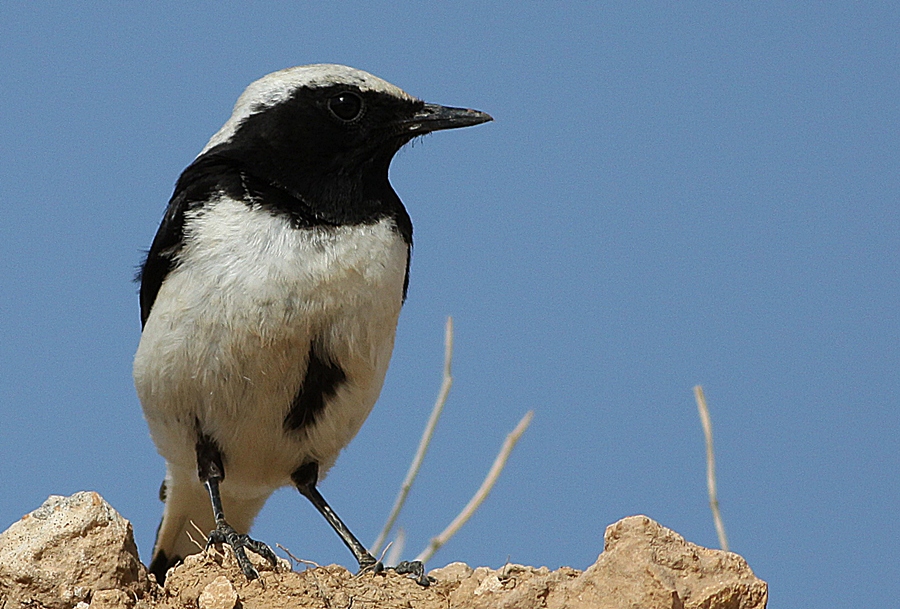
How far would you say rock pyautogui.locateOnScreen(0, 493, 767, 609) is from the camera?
4543 millimetres

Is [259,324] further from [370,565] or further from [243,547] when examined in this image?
[370,565]

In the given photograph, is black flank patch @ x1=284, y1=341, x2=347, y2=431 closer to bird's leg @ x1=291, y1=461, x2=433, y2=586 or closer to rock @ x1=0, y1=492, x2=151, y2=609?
bird's leg @ x1=291, y1=461, x2=433, y2=586

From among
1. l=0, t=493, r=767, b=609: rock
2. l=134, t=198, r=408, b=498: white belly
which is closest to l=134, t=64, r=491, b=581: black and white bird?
l=134, t=198, r=408, b=498: white belly

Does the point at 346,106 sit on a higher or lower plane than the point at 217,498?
higher

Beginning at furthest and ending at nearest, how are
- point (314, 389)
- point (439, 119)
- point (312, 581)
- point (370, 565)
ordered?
point (439, 119), point (314, 389), point (370, 565), point (312, 581)

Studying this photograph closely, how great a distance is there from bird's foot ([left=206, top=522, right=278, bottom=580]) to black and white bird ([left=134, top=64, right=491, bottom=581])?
0.5 inches

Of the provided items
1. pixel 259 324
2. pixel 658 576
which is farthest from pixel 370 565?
pixel 658 576

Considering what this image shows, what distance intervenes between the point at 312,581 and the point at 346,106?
240 centimetres

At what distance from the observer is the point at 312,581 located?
4.83 m

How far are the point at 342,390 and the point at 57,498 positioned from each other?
5.14ft

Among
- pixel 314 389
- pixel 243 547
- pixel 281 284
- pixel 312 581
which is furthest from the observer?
pixel 314 389

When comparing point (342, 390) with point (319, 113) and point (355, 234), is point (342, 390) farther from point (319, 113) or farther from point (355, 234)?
point (319, 113)

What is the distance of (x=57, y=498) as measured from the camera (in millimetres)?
4855

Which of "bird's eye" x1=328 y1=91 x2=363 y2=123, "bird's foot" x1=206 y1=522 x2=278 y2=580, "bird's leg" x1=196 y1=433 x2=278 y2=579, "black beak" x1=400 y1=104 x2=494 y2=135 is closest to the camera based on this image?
"bird's foot" x1=206 y1=522 x2=278 y2=580
